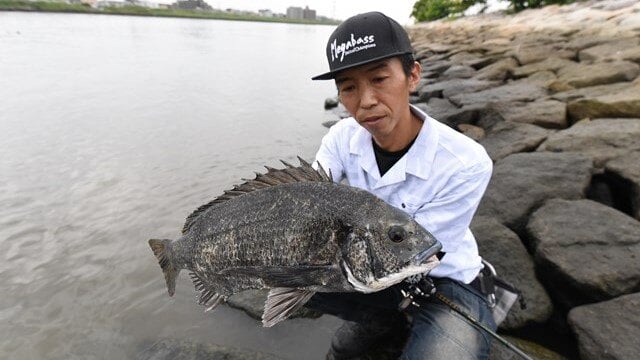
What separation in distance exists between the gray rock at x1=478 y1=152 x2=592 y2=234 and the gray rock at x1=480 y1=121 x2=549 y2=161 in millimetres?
805

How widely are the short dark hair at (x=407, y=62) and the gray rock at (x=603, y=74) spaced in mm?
7069

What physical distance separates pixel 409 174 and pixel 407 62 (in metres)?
0.75

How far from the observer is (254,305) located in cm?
404

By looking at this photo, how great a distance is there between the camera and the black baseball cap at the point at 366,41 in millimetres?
2508

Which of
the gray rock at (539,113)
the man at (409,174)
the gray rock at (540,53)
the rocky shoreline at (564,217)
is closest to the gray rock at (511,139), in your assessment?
the rocky shoreline at (564,217)

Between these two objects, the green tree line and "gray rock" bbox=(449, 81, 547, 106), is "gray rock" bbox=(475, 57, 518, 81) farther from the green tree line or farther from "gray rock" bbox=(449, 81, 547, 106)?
the green tree line

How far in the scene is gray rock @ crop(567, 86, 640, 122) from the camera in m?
5.75

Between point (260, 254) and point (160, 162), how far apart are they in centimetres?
670

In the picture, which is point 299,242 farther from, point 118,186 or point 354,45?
point 118,186

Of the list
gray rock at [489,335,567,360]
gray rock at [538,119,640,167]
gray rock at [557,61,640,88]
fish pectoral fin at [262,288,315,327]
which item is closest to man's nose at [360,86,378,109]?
fish pectoral fin at [262,288,315,327]

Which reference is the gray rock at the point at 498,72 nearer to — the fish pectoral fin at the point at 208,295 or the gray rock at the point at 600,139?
the gray rock at the point at 600,139

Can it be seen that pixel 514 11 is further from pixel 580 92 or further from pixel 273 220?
pixel 273 220

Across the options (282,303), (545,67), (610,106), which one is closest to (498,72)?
(545,67)

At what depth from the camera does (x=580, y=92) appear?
24.6 ft
